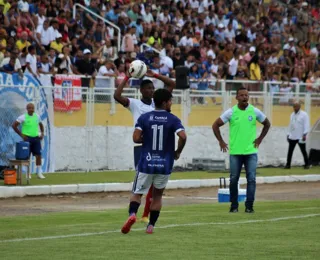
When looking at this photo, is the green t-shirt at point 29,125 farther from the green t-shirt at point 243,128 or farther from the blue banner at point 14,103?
the green t-shirt at point 243,128

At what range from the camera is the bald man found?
24889 millimetres

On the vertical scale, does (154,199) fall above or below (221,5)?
below

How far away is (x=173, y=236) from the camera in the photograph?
12.6 m

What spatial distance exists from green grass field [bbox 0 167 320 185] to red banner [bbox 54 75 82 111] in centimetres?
181

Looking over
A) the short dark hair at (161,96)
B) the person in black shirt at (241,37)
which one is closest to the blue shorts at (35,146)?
the short dark hair at (161,96)

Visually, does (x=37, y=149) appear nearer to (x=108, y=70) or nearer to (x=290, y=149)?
(x=108, y=70)

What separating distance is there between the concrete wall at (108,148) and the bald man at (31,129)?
1.95 meters

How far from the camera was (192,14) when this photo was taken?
36156 millimetres

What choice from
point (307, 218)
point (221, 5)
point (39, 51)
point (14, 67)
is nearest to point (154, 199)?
point (307, 218)

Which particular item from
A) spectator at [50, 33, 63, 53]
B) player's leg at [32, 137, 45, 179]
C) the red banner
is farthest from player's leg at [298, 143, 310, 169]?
player's leg at [32, 137, 45, 179]

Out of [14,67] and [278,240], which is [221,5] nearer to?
[14,67]

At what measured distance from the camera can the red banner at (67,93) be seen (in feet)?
87.2

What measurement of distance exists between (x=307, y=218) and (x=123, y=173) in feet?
42.6

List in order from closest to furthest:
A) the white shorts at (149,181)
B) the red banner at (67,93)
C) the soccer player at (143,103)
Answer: the white shorts at (149,181) < the soccer player at (143,103) < the red banner at (67,93)
